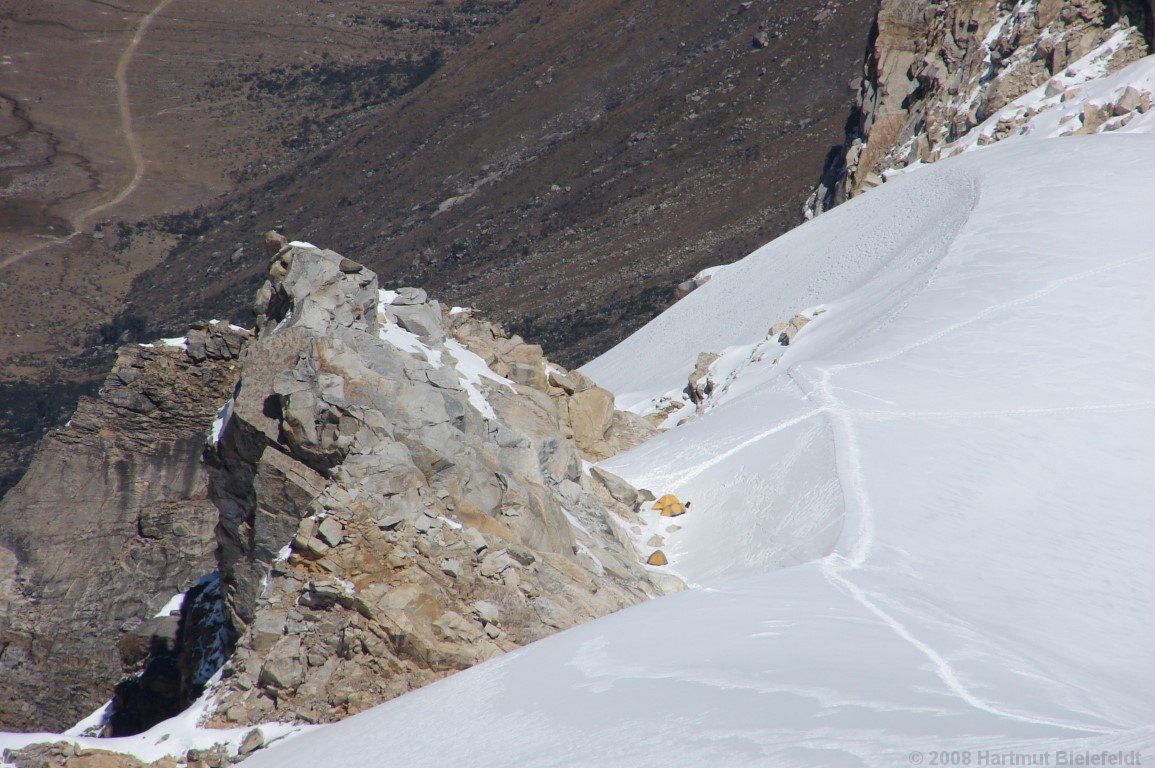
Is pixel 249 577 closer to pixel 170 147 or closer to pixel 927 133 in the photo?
pixel 927 133

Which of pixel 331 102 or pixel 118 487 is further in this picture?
pixel 331 102

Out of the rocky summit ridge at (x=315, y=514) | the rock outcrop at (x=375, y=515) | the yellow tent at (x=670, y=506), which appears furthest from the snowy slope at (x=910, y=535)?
the rocky summit ridge at (x=315, y=514)

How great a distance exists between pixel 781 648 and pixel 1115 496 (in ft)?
20.4

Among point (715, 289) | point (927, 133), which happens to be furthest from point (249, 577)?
point (927, 133)

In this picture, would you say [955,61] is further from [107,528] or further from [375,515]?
[375,515]

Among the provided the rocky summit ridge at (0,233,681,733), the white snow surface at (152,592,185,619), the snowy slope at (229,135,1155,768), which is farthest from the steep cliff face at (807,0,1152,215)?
the white snow surface at (152,592,185,619)

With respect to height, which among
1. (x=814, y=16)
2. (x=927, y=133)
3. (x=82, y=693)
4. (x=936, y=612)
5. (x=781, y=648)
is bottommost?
(x=82, y=693)

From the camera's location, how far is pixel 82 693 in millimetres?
15359

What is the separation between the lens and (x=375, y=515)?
921 centimetres

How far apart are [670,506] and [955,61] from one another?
21965 mm

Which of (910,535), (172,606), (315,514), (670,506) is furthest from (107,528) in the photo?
(910,535)

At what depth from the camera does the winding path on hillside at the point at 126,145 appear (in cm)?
7500

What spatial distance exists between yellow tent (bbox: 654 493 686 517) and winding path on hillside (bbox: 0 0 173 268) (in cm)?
7020

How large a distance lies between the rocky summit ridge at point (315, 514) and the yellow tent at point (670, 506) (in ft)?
1.64
